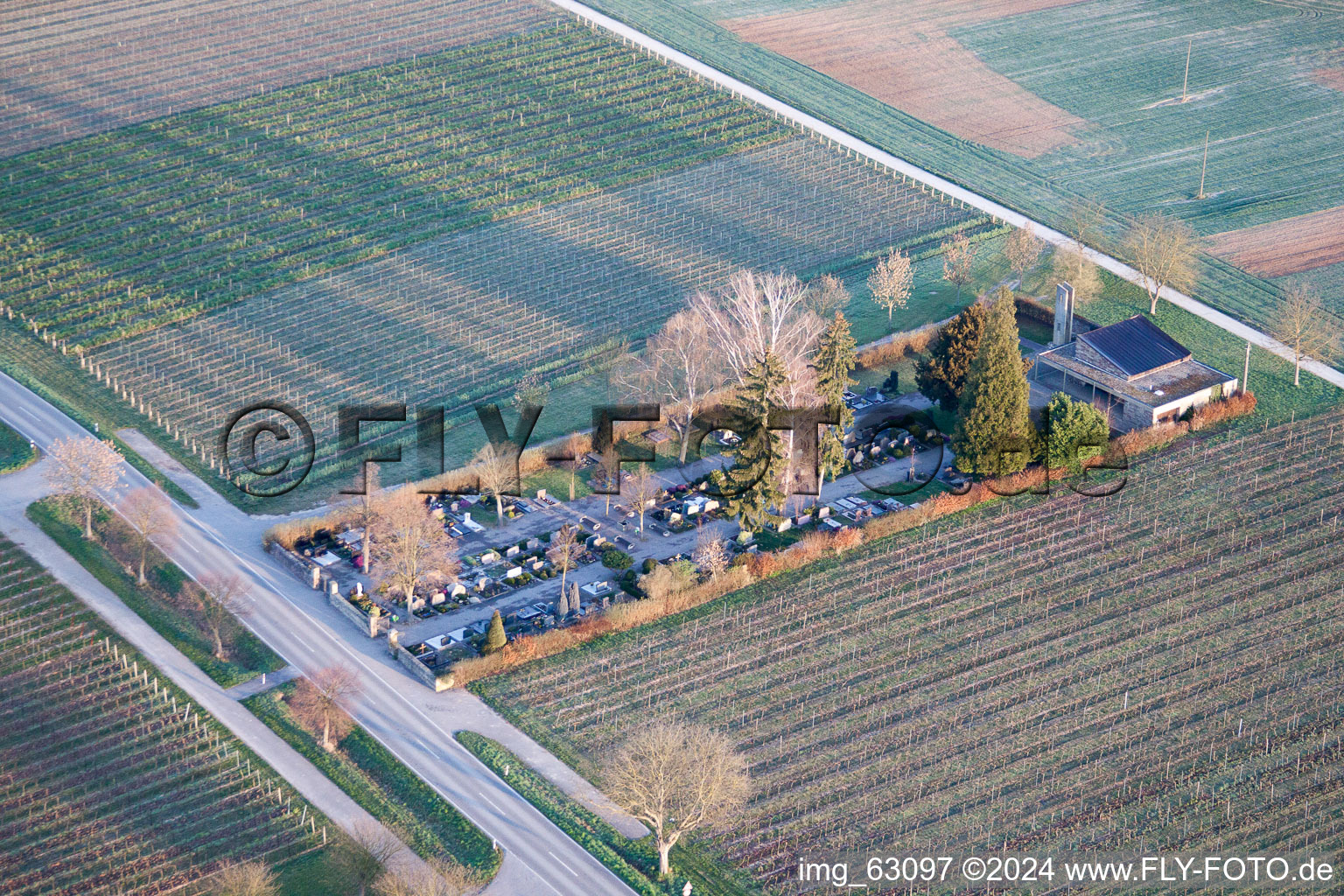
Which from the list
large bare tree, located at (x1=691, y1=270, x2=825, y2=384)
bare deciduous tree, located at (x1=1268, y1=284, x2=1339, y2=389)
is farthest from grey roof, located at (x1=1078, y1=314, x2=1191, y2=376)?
large bare tree, located at (x1=691, y1=270, x2=825, y2=384)

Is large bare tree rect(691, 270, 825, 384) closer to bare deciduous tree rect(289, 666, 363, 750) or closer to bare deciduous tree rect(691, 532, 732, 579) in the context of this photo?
bare deciduous tree rect(691, 532, 732, 579)

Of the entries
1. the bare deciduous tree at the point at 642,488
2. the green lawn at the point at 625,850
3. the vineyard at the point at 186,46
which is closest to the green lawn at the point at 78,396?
the bare deciduous tree at the point at 642,488

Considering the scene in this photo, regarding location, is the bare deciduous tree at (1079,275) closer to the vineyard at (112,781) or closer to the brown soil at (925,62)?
the brown soil at (925,62)

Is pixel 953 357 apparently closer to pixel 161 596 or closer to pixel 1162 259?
pixel 1162 259

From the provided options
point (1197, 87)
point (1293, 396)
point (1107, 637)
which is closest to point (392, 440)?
point (1107, 637)

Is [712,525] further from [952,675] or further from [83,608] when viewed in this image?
[83,608]

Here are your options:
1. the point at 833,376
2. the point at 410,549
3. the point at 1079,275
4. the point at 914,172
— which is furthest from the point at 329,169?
the point at 410,549
